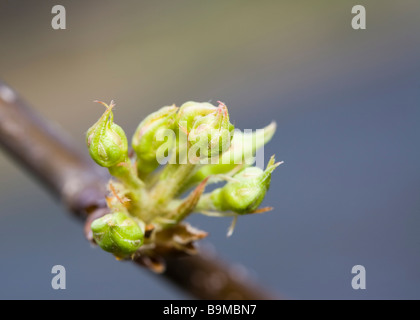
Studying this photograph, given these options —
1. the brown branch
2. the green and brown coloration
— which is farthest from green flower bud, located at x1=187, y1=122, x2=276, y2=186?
the brown branch

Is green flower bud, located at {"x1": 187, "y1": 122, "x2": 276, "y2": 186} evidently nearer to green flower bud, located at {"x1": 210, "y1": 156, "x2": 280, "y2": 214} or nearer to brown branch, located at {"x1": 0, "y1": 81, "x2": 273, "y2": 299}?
green flower bud, located at {"x1": 210, "y1": 156, "x2": 280, "y2": 214}

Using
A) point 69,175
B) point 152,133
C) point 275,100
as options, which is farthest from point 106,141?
point 275,100

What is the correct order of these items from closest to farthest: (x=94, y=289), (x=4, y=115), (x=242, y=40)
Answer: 1. (x=4, y=115)
2. (x=94, y=289)
3. (x=242, y=40)

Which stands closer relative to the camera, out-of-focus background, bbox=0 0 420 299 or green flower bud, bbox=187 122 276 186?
green flower bud, bbox=187 122 276 186

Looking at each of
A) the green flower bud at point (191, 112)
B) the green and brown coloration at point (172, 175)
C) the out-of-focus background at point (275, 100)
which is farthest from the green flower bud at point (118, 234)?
the out-of-focus background at point (275, 100)

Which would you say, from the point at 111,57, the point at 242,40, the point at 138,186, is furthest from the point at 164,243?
the point at 242,40

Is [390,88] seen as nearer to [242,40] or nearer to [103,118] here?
[242,40]

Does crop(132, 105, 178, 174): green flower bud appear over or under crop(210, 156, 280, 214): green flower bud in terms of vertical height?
over
